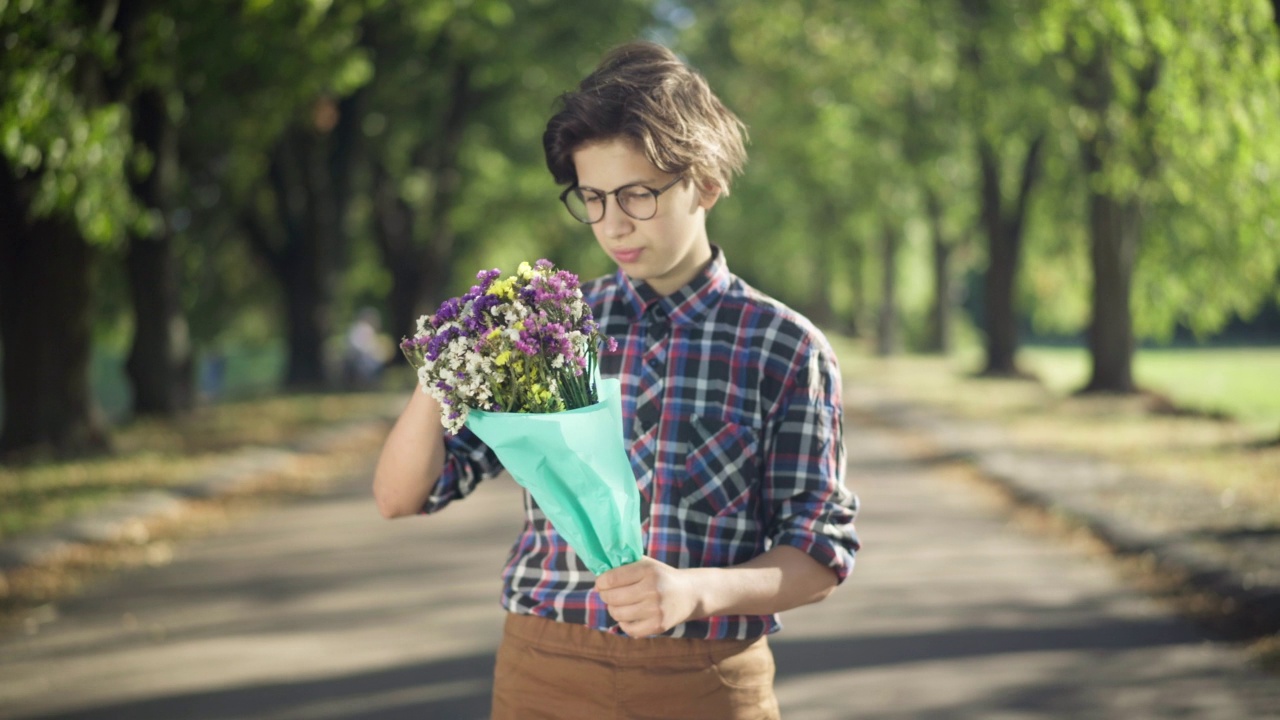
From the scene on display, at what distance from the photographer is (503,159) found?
Result: 112 ft

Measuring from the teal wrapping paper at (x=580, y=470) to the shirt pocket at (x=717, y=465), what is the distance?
310 millimetres

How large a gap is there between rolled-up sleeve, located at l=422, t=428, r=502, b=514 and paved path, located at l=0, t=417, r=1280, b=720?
3861mm

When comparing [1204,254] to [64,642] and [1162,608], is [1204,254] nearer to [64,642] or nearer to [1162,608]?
[1162,608]

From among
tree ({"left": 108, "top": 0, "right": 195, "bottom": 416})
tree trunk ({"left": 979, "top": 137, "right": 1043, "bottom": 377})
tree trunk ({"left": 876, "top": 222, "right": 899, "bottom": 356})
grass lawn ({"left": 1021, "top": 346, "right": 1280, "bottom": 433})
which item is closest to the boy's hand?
tree ({"left": 108, "top": 0, "right": 195, "bottom": 416})

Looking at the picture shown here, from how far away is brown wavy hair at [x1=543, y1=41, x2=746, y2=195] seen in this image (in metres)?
2.48

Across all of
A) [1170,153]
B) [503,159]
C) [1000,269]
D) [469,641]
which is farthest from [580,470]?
[503,159]

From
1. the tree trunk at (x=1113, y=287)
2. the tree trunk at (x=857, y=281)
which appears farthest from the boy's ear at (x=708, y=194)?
the tree trunk at (x=857, y=281)

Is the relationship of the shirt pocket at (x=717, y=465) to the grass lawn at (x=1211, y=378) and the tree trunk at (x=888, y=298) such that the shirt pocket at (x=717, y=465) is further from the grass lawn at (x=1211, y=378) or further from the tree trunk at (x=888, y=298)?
the tree trunk at (x=888, y=298)

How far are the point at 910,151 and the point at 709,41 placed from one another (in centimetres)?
1554

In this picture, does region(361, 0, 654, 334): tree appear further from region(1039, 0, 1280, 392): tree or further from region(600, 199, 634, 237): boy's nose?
region(600, 199, 634, 237): boy's nose

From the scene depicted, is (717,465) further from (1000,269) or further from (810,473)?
(1000,269)

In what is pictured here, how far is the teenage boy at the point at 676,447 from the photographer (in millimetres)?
2512

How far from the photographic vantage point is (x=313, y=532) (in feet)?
38.2

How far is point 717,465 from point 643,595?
44 cm
